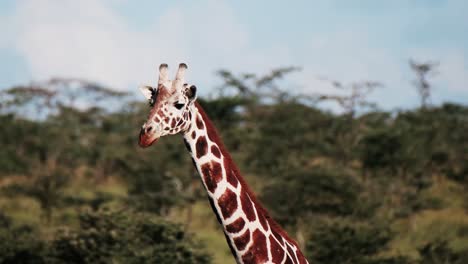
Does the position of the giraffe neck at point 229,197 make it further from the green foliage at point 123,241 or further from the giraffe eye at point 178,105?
the green foliage at point 123,241

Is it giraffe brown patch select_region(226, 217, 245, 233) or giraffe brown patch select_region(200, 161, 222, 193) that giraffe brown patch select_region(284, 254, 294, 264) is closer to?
giraffe brown patch select_region(226, 217, 245, 233)

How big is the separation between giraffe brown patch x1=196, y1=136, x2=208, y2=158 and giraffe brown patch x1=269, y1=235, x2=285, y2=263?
88 cm

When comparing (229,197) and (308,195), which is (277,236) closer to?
(229,197)

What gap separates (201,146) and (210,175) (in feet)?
0.72

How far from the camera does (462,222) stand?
26.3 meters

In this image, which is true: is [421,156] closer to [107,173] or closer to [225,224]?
[107,173]

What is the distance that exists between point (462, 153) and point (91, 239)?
25558mm

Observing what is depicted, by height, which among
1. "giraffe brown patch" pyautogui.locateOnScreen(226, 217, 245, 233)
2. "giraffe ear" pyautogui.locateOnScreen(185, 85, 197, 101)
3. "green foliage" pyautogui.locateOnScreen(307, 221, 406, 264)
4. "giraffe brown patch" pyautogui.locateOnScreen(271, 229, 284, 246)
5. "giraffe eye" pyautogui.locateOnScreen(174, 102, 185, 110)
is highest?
"giraffe ear" pyautogui.locateOnScreen(185, 85, 197, 101)

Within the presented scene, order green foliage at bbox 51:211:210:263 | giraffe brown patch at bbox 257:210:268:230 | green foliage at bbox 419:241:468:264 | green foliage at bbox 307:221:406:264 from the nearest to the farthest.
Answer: giraffe brown patch at bbox 257:210:268:230 → green foliage at bbox 51:211:210:263 → green foliage at bbox 307:221:406:264 → green foliage at bbox 419:241:468:264

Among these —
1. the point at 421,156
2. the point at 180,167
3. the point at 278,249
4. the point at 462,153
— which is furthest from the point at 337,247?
the point at 462,153

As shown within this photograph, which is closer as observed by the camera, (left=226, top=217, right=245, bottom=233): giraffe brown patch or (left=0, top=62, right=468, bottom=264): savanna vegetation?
(left=226, top=217, right=245, bottom=233): giraffe brown patch

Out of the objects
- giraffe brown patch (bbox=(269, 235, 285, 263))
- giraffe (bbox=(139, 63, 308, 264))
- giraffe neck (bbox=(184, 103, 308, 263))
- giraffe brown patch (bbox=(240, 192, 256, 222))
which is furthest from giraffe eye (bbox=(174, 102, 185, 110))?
giraffe brown patch (bbox=(269, 235, 285, 263))

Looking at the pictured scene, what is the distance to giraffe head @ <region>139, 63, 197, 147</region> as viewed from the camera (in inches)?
220

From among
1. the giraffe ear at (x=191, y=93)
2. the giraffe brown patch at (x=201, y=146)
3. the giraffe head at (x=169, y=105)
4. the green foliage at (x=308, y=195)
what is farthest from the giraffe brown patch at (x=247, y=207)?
the green foliage at (x=308, y=195)
